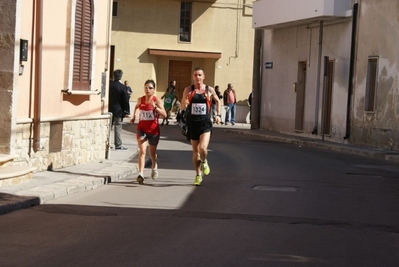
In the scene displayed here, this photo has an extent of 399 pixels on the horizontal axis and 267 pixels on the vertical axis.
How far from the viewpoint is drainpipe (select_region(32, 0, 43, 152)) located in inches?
567

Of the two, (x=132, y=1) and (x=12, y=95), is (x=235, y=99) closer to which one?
(x=132, y=1)

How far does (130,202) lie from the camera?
12227 mm

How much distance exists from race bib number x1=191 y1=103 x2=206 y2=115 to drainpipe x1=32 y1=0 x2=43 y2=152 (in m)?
2.59

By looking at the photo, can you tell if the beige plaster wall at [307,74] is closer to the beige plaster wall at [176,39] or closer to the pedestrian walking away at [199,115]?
the beige plaster wall at [176,39]

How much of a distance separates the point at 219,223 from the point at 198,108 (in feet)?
15.1

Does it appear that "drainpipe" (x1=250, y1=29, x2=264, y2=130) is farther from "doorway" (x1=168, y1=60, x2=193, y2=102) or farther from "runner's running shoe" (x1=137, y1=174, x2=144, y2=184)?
"runner's running shoe" (x1=137, y1=174, x2=144, y2=184)

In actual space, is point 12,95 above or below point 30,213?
above

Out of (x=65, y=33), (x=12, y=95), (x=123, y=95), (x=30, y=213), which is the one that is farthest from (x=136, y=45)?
(x=30, y=213)

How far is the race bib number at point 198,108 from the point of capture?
48.2 feet

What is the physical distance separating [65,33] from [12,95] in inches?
115

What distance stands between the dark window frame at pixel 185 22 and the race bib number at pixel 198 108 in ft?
96.6

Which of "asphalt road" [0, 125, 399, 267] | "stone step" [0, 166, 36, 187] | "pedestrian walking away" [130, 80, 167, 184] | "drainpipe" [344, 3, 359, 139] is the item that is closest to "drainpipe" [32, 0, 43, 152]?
"stone step" [0, 166, 36, 187]

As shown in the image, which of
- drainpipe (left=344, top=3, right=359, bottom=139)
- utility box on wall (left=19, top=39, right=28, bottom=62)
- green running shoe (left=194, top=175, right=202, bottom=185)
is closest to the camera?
utility box on wall (left=19, top=39, right=28, bottom=62)

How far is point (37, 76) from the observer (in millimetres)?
14617
